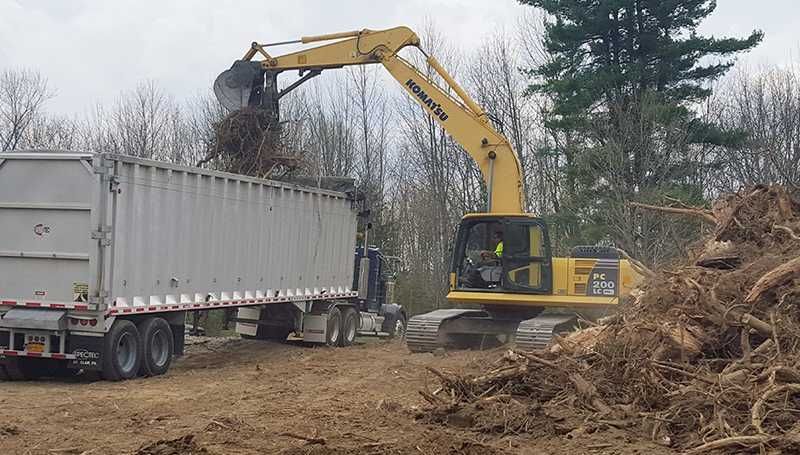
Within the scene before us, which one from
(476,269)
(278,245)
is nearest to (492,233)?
(476,269)

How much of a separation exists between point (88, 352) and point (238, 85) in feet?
21.2

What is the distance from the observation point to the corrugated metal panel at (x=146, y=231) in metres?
11.7

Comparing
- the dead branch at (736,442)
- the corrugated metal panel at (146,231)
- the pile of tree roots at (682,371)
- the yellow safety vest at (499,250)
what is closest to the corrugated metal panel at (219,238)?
the corrugated metal panel at (146,231)

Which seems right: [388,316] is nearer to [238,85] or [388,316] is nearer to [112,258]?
[238,85]

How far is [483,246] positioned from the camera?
594 inches

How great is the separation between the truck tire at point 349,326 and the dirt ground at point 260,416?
14.9 feet

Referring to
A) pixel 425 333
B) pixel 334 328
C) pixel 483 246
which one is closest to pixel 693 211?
pixel 483 246

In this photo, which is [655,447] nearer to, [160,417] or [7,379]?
[160,417]

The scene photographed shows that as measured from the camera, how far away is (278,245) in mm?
16281

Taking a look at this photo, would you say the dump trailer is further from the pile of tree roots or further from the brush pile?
the pile of tree roots

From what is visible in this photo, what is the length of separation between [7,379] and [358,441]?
7305 mm

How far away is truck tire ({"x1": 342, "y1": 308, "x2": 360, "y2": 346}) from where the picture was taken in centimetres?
1880

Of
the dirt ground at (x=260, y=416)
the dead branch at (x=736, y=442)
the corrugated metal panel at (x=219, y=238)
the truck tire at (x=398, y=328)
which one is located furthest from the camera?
the truck tire at (x=398, y=328)

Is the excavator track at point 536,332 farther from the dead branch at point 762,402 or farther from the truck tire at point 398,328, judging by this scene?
the truck tire at point 398,328
